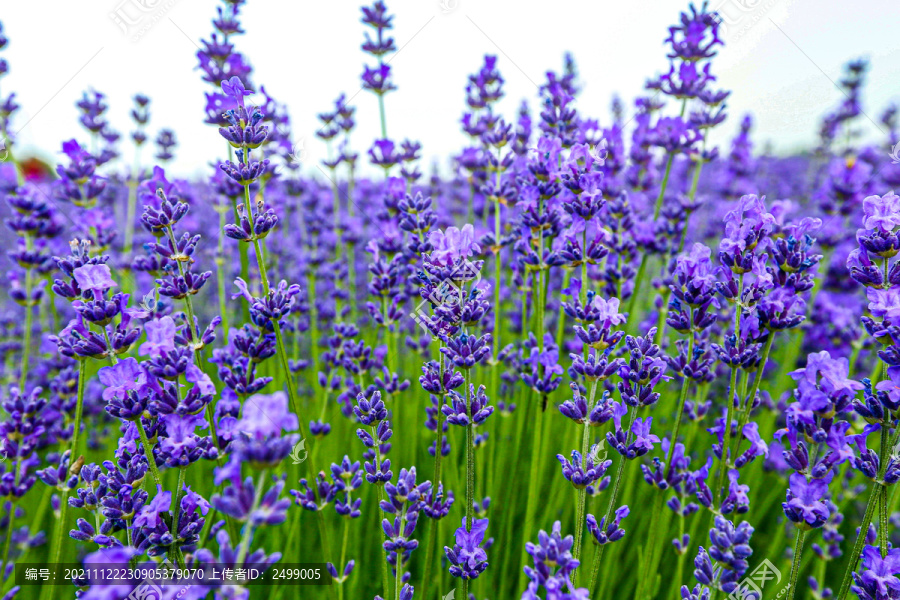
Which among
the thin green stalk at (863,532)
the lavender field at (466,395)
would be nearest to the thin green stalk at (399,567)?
the lavender field at (466,395)

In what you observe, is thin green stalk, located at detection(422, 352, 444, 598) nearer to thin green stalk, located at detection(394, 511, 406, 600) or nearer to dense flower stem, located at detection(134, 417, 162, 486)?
thin green stalk, located at detection(394, 511, 406, 600)

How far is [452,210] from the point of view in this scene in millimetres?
4844

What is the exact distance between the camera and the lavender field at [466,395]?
4.20 ft

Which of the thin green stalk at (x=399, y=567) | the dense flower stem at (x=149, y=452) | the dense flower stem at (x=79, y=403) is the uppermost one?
the dense flower stem at (x=79, y=403)

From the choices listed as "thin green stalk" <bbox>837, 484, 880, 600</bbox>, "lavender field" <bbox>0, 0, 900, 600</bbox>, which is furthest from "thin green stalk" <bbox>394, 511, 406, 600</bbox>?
"thin green stalk" <bbox>837, 484, 880, 600</bbox>

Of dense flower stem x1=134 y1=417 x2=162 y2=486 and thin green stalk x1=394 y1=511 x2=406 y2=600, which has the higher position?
dense flower stem x1=134 y1=417 x2=162 y2=486

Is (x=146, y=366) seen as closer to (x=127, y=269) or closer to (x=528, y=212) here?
(x=528, y=212)

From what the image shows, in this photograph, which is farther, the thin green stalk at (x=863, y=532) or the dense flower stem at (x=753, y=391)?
the dense flower stem at (x=753, y=391)

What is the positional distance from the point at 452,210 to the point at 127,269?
2.65 m

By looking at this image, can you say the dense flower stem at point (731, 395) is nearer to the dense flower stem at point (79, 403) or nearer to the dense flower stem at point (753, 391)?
Answer: the dense flower stem at point (753, 391)

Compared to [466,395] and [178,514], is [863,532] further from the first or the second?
[178,514]

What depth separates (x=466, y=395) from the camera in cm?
146

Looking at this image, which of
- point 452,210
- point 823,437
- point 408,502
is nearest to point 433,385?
point 408,502

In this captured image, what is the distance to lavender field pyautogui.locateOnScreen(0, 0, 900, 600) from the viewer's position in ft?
4.20
